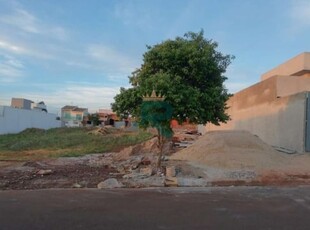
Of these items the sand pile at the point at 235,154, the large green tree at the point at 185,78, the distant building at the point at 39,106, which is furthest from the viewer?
the distant building at the point at 39,106

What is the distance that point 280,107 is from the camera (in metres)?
22.3

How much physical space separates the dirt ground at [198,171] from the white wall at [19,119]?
22547mm

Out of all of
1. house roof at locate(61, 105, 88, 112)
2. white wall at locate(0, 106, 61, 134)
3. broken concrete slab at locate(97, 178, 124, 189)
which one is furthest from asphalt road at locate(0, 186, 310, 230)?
house roof at locate(61, 105, 88, 112)

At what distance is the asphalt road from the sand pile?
456 centimetres

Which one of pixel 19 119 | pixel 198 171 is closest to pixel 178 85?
pixel 198 171

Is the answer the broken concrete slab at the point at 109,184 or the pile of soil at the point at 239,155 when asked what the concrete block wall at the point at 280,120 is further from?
the broken concrete slab at the point at 109,184

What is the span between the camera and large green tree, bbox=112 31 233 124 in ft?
45.9

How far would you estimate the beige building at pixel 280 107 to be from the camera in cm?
1947

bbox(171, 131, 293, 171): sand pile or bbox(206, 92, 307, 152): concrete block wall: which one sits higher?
bbox(206, 92, 307, 152): concrete block wall

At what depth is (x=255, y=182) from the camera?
12516 millimetres

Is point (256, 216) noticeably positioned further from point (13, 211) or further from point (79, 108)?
point (79, 108)

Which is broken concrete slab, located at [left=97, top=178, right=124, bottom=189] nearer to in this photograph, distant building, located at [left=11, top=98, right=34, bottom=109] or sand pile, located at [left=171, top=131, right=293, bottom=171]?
sand pile, located at [left=171, top=131, right=293, bottom=171]

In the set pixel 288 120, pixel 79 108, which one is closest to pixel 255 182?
pixel 288 120

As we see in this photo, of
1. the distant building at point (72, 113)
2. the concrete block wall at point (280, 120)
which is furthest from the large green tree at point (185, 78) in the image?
the distant building at point (72, 113)
